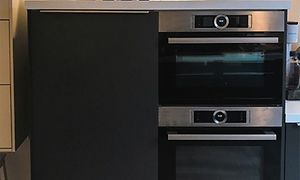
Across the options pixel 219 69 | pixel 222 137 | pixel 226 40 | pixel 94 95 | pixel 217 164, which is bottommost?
pixel 217 164

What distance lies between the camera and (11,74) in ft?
7.81

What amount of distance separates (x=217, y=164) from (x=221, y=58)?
0.47 m

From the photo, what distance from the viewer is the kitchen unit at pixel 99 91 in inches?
91.4

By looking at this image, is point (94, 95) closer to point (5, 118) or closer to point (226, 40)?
point (5, 118)

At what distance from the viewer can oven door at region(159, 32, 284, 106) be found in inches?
91.7

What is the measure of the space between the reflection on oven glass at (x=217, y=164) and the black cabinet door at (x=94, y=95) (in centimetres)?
14

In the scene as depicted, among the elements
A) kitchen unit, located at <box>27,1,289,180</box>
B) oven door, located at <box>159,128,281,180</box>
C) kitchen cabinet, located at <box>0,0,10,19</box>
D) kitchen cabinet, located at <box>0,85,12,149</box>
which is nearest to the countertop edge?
kitchen unit, located at <box>27,1,289,180</box>

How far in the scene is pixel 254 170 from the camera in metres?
2.39

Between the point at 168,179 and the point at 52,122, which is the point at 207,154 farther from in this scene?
the point at 52,122

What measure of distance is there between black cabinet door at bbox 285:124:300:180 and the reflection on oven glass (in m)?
0.12

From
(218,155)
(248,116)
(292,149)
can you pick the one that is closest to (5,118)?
(218,155)

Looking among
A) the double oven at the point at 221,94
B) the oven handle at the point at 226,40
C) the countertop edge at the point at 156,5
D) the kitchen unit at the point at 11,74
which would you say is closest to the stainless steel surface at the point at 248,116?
the double oven at the point at 221,94

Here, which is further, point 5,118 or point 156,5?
point 5,118

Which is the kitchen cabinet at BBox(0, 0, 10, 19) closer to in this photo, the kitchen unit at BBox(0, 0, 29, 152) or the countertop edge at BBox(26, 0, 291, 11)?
the kitchen unit at BBox(0, 0, 29, 152)
